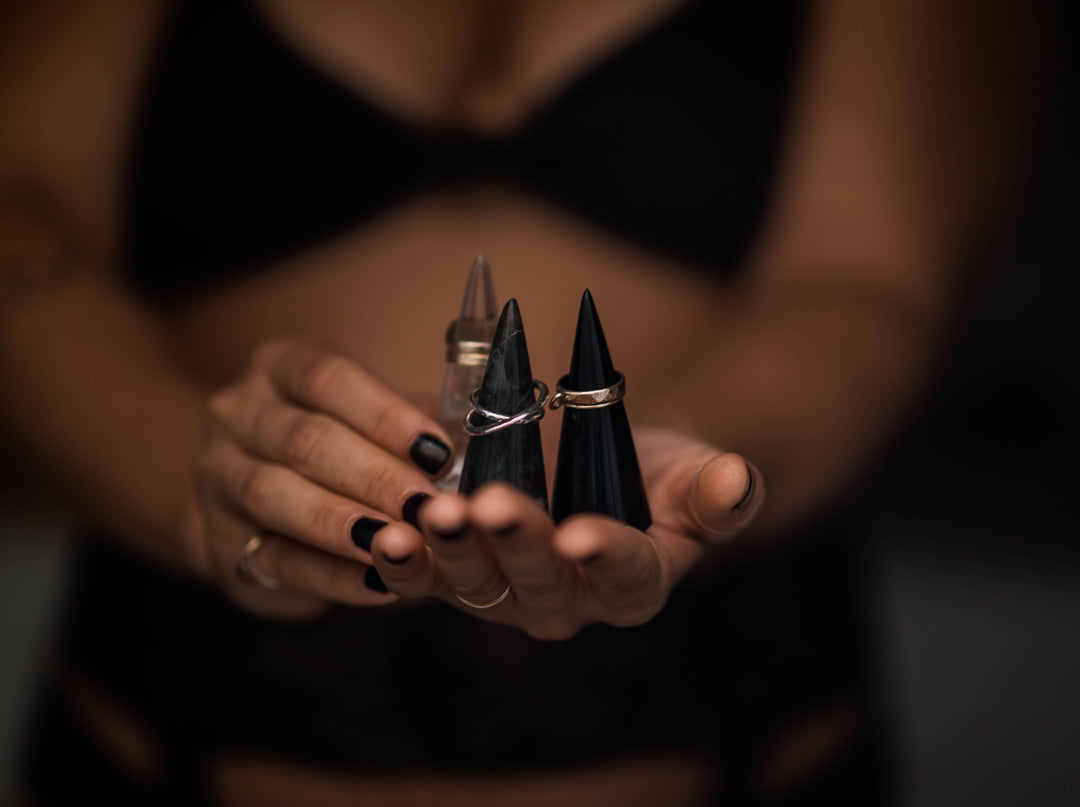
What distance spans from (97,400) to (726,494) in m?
0.70

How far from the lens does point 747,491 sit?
45 cm

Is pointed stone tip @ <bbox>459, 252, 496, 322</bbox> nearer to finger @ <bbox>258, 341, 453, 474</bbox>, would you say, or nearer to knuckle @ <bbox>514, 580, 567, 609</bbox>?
finger @ <bbox>258, 341, 453, 474</bbox>

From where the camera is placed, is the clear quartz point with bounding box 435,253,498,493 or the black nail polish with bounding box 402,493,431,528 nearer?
the black nail polish with bounding box 402,493,431,528

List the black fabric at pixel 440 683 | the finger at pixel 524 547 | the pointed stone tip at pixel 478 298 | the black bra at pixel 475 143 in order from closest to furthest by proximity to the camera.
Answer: the finger at pixel 524 547, the pointed stone tip at pixel 478 298, the black fabric at pixel 440 683, the black bra at pixel 475 143

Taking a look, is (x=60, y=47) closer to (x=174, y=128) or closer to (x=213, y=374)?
(x=174, y=128)

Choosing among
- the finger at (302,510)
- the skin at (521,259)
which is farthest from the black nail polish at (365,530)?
Result: the skin at (521,259)

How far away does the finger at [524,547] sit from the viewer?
38cm

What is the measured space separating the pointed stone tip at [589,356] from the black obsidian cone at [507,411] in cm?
3

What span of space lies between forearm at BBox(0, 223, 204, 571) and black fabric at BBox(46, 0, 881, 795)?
0.06m

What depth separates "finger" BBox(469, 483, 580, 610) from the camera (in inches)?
14.9

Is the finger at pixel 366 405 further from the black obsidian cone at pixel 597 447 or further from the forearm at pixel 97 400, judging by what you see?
the forearm at pixel 97 400

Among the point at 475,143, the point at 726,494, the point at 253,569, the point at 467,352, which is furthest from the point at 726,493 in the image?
the point at 475,143

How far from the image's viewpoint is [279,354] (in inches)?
24.4

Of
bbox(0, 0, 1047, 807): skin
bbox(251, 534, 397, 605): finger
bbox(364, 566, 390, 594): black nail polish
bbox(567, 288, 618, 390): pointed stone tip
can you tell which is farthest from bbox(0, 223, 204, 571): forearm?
bbox(567, 288, 618, 390): pointed stone tip
